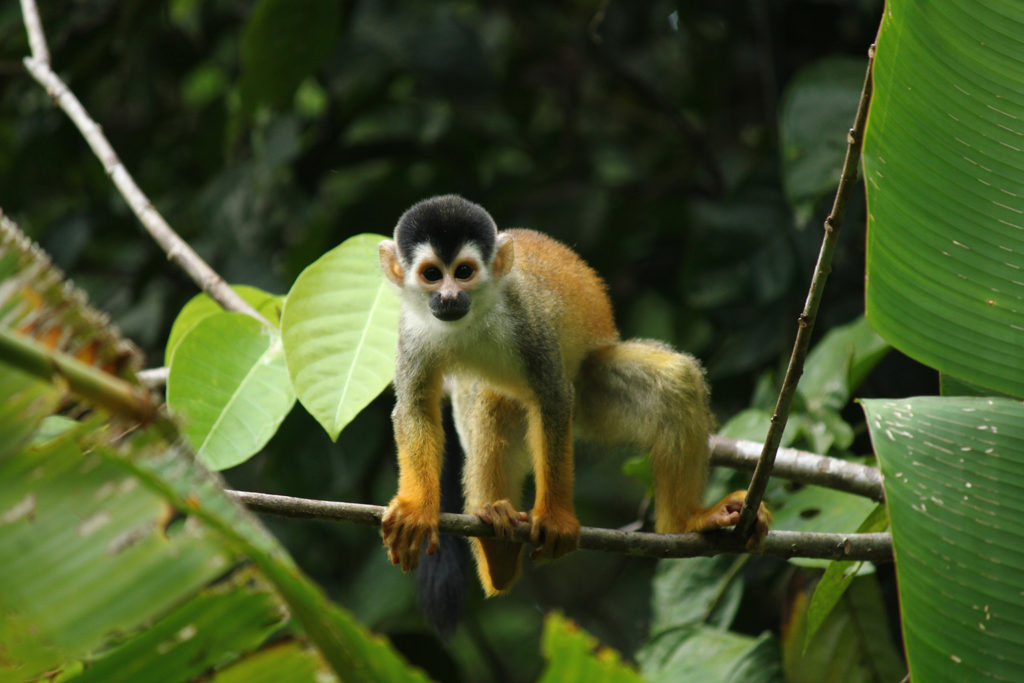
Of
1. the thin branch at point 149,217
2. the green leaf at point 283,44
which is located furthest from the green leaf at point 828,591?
the green leaf at point 283,44

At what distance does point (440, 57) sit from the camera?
13.2 feet

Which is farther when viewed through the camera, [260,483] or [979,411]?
[260,483]

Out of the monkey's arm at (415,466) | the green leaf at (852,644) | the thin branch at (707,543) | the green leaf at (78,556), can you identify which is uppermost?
the green leaf at (78,556)

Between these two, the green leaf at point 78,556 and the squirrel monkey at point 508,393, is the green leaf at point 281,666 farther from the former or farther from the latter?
the squirrel monkey at point 508,393

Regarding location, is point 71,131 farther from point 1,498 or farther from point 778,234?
point 1,498

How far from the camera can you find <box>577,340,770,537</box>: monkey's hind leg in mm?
2516

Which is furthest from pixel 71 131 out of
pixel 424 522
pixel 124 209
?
pixel 424 522

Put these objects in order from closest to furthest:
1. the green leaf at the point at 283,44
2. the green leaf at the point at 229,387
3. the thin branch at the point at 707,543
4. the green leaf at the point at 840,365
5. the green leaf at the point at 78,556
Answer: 1. the green leaf at the point at 78,556
2. the thin branch at the point at 707,543
3. the green leaf at the point at 229,387
4. the green leaf at the point at 840,365
5. the green leaf at the point at 283,44

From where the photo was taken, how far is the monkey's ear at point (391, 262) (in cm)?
245

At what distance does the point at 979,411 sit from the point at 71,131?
4367 millimetres

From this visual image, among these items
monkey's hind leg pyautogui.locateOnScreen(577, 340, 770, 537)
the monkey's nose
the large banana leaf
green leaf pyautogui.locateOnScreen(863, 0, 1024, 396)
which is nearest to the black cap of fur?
the monkey's nose

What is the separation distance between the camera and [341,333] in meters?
2.11

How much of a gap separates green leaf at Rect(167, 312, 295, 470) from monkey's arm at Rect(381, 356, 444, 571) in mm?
350

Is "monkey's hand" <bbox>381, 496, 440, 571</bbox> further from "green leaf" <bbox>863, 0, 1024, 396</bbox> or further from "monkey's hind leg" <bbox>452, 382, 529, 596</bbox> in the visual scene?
"green leaf" <bbox>863, 0, 1024, 396</bbox>
